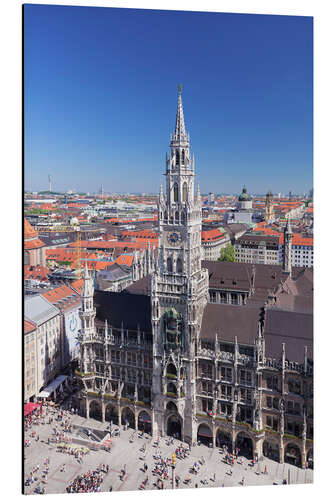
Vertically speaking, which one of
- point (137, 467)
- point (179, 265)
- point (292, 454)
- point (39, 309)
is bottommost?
point (137, 467)

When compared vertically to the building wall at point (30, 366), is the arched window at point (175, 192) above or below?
above

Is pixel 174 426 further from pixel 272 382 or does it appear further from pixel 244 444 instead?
pixel 272 382

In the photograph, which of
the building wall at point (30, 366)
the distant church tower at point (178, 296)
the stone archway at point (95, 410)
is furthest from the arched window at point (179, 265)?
the building wall at point (30, 366)

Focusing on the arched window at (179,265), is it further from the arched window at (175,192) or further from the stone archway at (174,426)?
the stone archway at (174,426)

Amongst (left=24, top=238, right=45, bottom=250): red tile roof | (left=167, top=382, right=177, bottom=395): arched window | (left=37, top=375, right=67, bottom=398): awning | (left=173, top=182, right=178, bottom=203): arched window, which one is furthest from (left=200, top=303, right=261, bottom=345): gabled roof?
(left=37, top=375, right=67, bottom=398): awning

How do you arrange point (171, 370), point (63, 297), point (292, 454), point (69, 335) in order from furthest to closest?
point (63, 297) < point (69, 335) < point (171, 370) < point (292, 454)

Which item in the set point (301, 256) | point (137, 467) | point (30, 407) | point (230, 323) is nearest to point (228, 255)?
point (301, 256)

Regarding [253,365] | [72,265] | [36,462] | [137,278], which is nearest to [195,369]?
[253,365]
